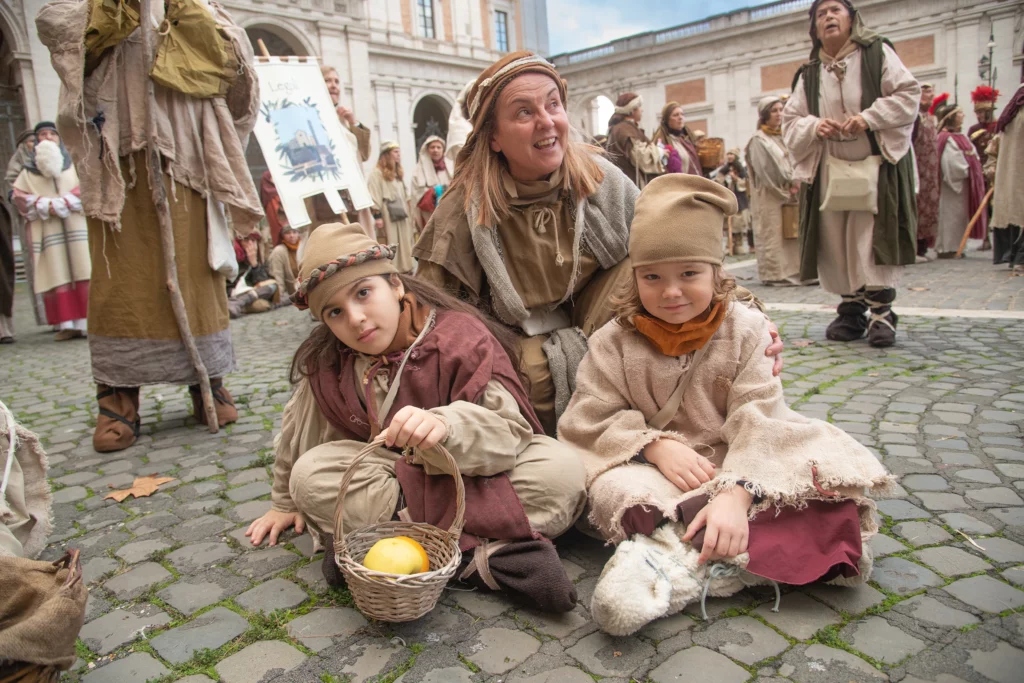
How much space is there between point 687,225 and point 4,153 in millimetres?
20986


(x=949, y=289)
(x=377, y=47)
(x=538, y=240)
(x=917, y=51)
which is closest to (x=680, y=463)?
(x=538, y=240)

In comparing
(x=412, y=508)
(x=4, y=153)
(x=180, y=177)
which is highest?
(x=4, y=153)

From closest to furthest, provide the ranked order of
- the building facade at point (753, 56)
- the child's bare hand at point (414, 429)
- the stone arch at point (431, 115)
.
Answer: the child's bare hand at point (414, 429) → the building facade at point (753, 56) → the stone arch at point (431, 115)

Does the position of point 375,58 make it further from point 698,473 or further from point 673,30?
point 698,473

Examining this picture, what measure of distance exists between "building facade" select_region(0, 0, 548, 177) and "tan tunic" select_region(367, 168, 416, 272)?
1056 centimetres

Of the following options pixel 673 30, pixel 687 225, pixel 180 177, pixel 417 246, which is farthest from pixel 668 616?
pixel 673 30

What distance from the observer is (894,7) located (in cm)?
2716

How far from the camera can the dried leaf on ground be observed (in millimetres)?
3246

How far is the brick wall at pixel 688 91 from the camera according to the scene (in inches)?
1251

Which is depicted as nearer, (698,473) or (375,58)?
(698,473)

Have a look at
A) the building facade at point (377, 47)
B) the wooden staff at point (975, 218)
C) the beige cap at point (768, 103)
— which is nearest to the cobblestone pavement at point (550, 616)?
the beige cap at point (768, 103)

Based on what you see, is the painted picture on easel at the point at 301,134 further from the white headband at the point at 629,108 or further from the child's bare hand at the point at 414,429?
the white headband at the point at 629,108

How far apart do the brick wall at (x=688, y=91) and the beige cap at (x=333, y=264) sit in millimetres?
31274

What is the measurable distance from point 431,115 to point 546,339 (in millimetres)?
32320
